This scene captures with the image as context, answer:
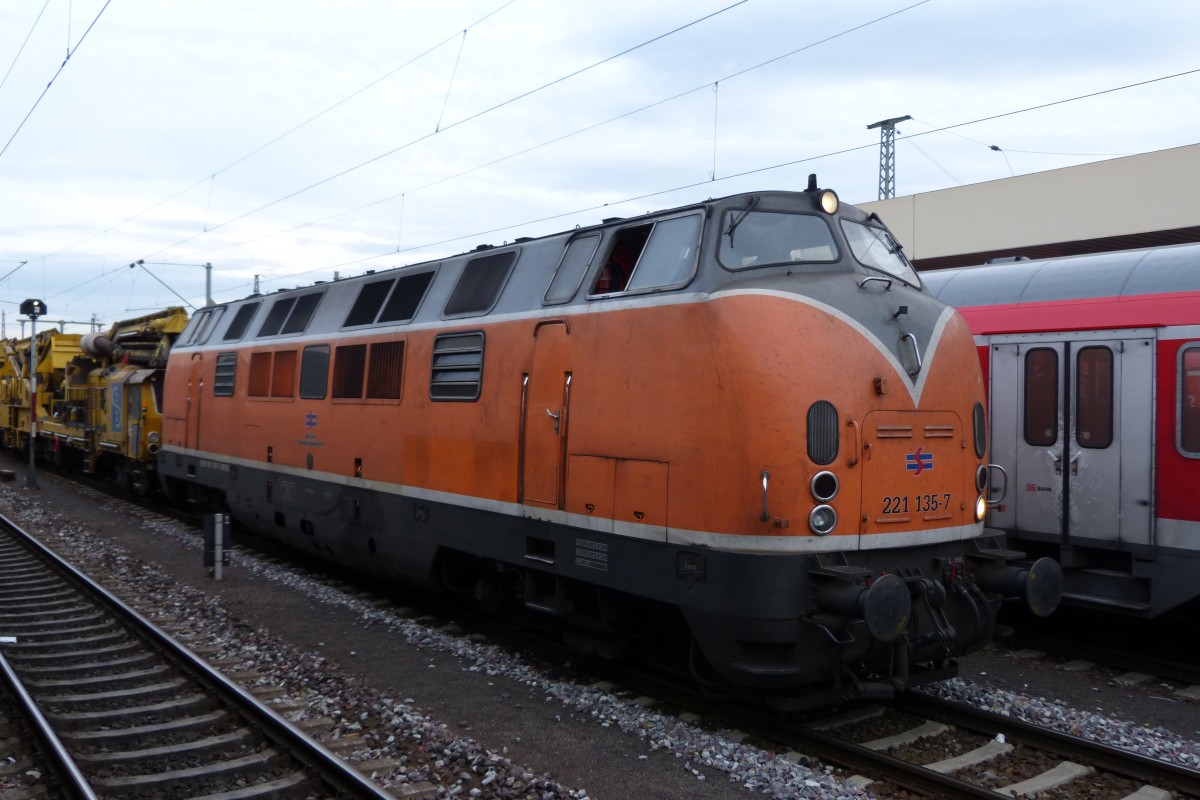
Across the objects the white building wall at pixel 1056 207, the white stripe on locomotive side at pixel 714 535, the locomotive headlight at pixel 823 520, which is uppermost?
the white building wall at pixel 1056 207

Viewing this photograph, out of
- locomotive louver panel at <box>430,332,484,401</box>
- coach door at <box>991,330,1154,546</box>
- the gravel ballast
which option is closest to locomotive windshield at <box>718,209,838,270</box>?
locomotive louver panel at <box>430,332,484,401</box>

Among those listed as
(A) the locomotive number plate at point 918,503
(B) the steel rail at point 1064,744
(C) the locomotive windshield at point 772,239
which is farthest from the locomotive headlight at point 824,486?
(B) the steel rail at point 1064,744

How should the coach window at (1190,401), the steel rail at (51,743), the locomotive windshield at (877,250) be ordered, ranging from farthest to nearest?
1. the coach window at (1190,401)
2. the locomotive windshield at (877,250)
3. the steel rail at (51,743)

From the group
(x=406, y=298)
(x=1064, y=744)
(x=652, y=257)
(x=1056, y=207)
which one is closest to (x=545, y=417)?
(x=652, y=257)

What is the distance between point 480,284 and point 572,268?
1395 mm

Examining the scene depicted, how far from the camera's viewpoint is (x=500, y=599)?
8.58m

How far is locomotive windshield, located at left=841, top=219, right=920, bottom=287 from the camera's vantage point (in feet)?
23.0

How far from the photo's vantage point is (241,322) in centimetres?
1371

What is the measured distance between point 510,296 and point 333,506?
3.72m

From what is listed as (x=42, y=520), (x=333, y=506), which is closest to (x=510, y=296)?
(x=333, y=506)

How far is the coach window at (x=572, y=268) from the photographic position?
24.1 feet

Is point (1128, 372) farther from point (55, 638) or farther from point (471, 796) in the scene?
point (55, 638)

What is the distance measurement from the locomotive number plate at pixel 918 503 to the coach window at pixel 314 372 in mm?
6697

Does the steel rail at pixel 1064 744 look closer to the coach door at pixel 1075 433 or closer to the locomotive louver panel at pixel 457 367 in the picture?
the coach door at pixel 1075 433
